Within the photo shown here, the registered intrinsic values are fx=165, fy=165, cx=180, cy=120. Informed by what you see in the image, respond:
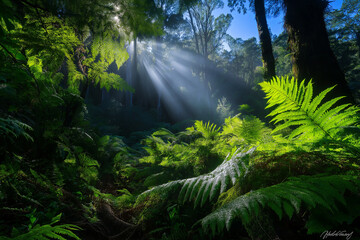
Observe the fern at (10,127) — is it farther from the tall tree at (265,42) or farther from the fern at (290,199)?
the tall tree at (265,42)

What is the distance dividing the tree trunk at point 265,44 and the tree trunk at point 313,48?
311cm

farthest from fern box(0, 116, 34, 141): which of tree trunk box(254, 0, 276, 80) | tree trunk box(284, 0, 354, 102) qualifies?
tree trunk box(254, 0, 276, 80)

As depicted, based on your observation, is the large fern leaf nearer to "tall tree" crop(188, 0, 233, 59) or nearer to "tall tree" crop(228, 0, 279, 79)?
"tall tree" crop(228, 0, 279, 79)

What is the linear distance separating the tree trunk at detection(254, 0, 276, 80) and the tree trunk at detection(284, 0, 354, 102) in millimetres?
3107

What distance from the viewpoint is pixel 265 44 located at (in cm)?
587

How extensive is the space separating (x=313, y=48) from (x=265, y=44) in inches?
159

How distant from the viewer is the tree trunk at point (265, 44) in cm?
568

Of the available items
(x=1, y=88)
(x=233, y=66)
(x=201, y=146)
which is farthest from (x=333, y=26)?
(x=1, y=88)

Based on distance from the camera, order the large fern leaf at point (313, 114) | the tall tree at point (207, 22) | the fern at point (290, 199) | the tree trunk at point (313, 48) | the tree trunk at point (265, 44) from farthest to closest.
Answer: the tall tree at point (207, 22) → the tree trunk at point (265, 44) → the tree trunk at point (313, 48) → the large fern leaf at point (313, 114) → the fern at point (290, 199)

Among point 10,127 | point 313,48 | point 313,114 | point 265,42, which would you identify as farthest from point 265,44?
point 10,127

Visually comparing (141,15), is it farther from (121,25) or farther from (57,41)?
(57,41)

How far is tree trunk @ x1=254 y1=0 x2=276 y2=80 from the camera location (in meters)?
5.68

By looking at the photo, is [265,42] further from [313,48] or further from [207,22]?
[207,22]

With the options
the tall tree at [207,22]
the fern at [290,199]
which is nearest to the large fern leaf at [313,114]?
the fern at [290,199]
